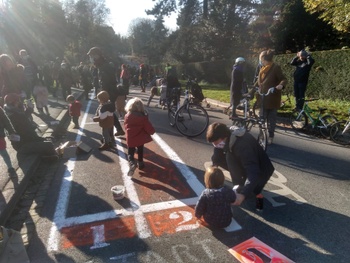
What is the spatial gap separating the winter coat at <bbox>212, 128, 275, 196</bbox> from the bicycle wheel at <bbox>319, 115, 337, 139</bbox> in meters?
4.20

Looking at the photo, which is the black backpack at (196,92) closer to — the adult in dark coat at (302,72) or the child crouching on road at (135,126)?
the adult in dark coat at (302,72)

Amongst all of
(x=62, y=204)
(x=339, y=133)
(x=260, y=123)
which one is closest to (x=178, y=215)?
(x=62, y=204)

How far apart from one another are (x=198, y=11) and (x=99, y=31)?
24.1m

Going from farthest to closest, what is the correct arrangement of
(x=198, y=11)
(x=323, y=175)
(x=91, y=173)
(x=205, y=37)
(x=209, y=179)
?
(x=198, y=11)
(x=205, y=37)
(x=91, y=173)
(x=323, y=175)
(x=209, y=179)

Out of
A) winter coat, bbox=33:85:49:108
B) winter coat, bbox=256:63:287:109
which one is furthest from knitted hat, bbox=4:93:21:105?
winter coat, bbox=256:63:287:109

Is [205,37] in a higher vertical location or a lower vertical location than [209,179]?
higher

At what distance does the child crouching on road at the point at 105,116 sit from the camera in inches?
246

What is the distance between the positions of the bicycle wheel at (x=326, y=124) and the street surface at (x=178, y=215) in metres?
1.01

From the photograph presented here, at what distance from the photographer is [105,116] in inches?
247

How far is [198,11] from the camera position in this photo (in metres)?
38.5

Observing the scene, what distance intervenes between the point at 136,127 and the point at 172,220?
6.50ft

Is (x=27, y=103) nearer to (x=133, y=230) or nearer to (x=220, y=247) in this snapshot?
(x=133, y=230)

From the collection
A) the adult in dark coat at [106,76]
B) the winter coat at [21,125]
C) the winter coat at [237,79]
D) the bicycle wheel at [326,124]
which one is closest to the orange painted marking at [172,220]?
the winter coat at [21,125]

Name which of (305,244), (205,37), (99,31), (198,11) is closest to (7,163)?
(305,244)
